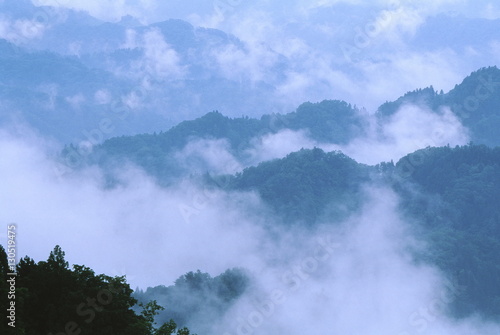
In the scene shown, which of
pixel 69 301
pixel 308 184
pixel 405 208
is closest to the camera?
pixel 69 301

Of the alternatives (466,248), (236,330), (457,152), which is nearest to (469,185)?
(457,152)

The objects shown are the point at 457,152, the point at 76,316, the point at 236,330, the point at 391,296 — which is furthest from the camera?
the point at 457,152

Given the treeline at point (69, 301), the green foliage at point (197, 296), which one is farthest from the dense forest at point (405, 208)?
the treeline at point (69, 301)

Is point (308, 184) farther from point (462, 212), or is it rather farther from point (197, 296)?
point (197, 296)

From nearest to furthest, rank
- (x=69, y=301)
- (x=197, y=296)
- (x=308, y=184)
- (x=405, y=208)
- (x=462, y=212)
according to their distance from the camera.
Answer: (x=69, y=301), (x=197, y=296), (x=462, y=212), (x=405, y=208), (x=308, y=184)

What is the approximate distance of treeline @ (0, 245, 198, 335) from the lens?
39.2 m

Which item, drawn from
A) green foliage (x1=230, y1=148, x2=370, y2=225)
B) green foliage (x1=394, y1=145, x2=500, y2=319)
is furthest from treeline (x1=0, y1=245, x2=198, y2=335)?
green foliage (x1=230, y1=148, x2=370, y2=225)

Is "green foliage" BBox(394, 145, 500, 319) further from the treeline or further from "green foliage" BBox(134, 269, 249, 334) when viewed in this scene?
the treeline

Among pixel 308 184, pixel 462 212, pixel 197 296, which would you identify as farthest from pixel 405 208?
pixel 197 296

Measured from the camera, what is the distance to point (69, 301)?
131 feet

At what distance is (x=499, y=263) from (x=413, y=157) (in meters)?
38.7

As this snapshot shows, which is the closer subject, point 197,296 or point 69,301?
point 69,301

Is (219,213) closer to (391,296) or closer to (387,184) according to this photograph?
(387,184)

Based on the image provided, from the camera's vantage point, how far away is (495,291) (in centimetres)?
13200
